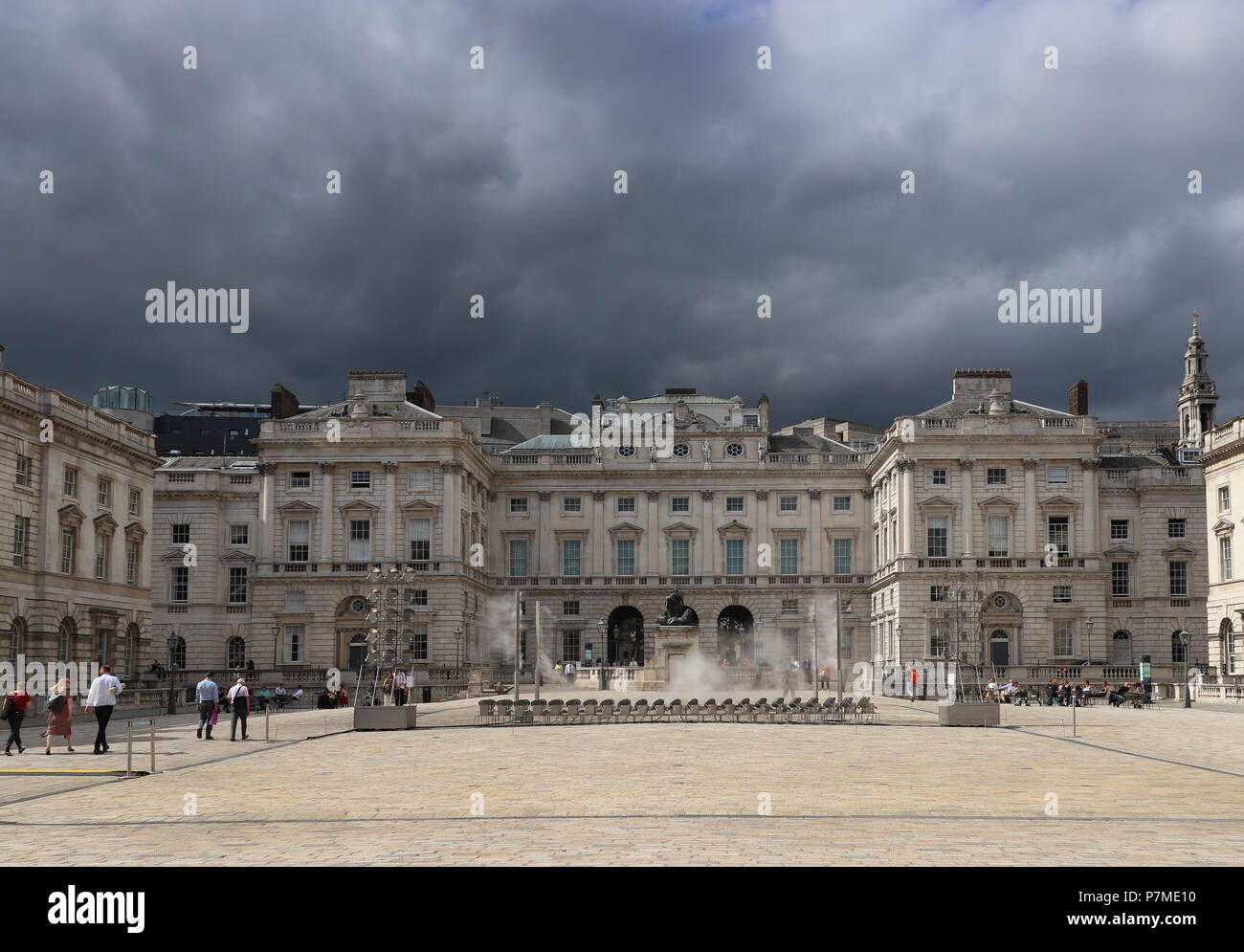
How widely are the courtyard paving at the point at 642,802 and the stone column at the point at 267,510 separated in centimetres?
4379

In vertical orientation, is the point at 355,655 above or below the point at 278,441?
below

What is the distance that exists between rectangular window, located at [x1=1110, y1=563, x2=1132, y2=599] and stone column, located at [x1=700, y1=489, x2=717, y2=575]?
25.1 metres

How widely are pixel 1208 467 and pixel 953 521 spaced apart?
1457 cm

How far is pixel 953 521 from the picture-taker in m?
72.4

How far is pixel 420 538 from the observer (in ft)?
238

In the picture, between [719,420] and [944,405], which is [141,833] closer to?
[944,405]

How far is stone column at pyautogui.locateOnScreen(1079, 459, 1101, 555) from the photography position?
72188mm

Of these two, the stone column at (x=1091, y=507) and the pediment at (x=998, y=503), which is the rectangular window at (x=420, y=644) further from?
the stone column at (x=1091, y=507)

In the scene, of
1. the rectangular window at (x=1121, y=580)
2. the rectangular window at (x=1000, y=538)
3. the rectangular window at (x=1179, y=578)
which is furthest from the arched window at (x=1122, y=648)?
the rectangular window at (x=1000, y=538)

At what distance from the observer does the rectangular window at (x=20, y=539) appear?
45.2 m

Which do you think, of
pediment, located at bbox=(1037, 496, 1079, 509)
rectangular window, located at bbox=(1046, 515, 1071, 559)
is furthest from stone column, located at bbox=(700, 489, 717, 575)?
rectangular window, located at bbox=(1046, 515, 1071, 559)

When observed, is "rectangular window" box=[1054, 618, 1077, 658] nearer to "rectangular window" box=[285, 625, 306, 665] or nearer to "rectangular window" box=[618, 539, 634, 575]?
"rectangular window" box=[618, 539, 634, 575]

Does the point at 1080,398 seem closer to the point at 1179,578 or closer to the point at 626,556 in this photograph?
the point at 1179,578
